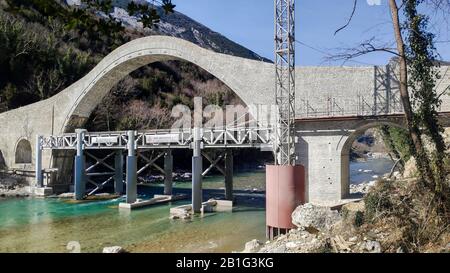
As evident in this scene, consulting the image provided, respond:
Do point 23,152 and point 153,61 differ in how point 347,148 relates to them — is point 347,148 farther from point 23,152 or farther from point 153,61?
point 23,152

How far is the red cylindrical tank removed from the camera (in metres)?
11.1

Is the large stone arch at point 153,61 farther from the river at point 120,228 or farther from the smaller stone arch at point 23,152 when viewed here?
the river at point 120,228

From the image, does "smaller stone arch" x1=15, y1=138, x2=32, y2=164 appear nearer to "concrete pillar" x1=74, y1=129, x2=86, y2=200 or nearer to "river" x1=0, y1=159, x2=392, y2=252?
"concrete pillar" x1=74, y1=129, x2=86, y2=200

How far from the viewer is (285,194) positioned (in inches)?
438

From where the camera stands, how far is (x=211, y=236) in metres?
12.0

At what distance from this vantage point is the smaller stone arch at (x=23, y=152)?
84.1 ft

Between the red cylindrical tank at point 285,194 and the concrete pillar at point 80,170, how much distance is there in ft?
43.8

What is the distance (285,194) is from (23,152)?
22.1 metres

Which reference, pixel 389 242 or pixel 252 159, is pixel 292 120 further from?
pixel 252 159

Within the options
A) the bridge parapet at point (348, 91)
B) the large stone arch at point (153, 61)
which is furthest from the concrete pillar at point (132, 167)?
the bridge parapet at point (348, 91)

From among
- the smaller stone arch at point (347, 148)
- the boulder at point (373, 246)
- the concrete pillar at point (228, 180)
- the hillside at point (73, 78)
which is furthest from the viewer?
the hillside at point (73, 78)

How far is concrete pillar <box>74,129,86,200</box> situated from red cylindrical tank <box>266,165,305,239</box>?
13358mm
